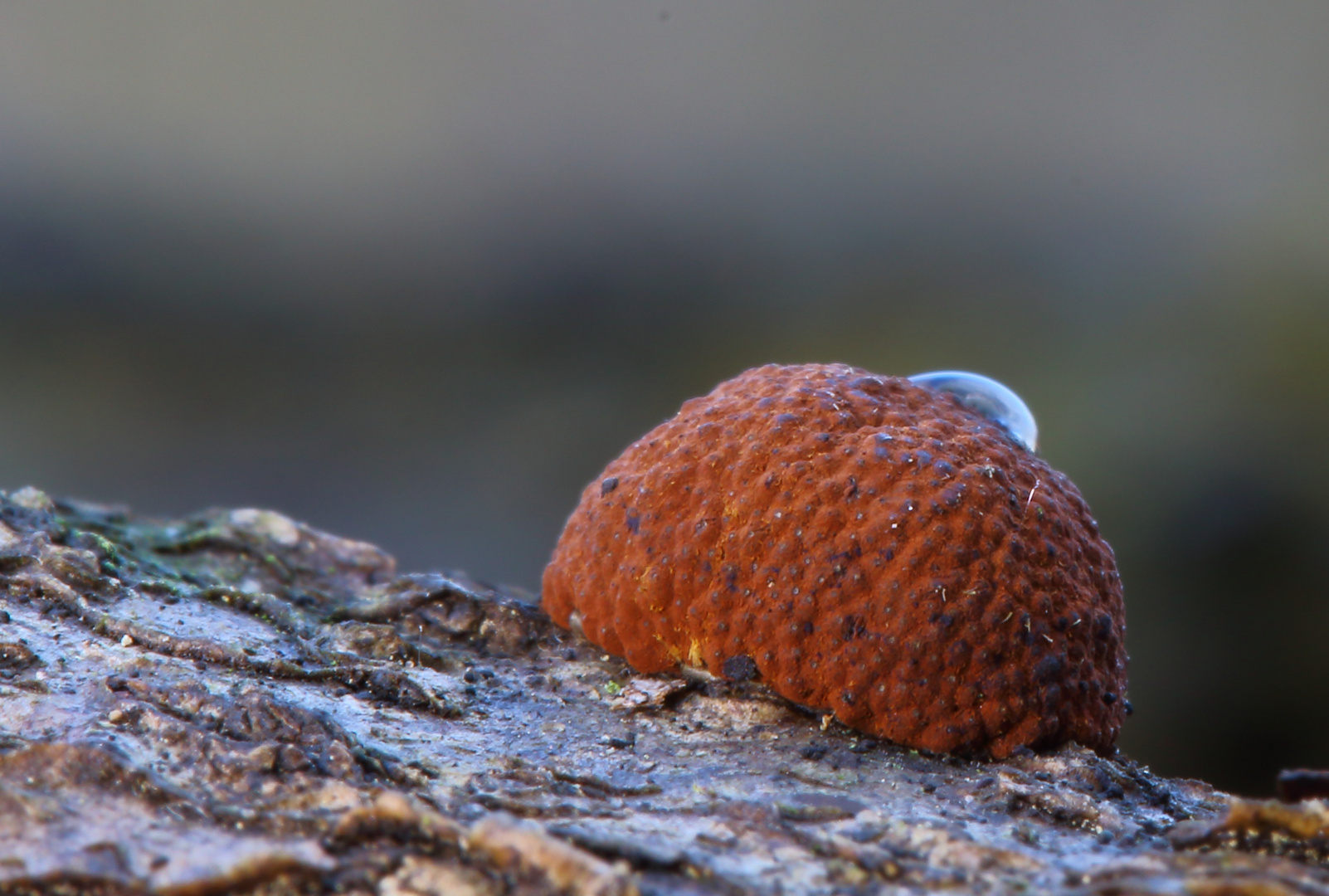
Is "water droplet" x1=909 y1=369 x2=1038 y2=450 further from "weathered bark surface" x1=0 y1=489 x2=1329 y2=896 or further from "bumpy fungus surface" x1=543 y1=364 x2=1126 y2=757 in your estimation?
"weathered bark surface" x1=0 y1=489 x2=1329 y2=896

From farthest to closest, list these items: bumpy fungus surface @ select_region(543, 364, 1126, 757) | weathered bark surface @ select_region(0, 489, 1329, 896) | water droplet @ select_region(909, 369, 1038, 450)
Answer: water droplet @ select_region(909, 369, 1038, 450), bumpy fungus surface @ select_region(543, 364, 1126, 757), weathered bark surface @ select_region(0, 489, 1329, 896)

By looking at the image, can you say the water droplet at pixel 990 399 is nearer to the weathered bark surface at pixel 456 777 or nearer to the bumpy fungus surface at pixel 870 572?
the bumpy fungus surface at pixel 870 572

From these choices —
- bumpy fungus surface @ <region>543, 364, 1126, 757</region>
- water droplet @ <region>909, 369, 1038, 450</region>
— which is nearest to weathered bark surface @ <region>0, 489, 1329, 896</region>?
bumpy fungus surface @ <region>543, 364, 1126, 757</region>

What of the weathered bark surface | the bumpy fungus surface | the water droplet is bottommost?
the weathered bark surface

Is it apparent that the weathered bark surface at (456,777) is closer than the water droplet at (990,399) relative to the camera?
Yes

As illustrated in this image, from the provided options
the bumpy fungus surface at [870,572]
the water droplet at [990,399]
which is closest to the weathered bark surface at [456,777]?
the bumpy fungus surface at [870,572]

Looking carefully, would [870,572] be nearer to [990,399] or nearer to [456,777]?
[990,399]

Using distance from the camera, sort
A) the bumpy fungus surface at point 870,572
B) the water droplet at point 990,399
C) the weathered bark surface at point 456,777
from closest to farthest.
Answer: the weathered bark surface at point 456,777 < the bumpy fungus surface at point 870,572 < the water droplet at point 990,399
